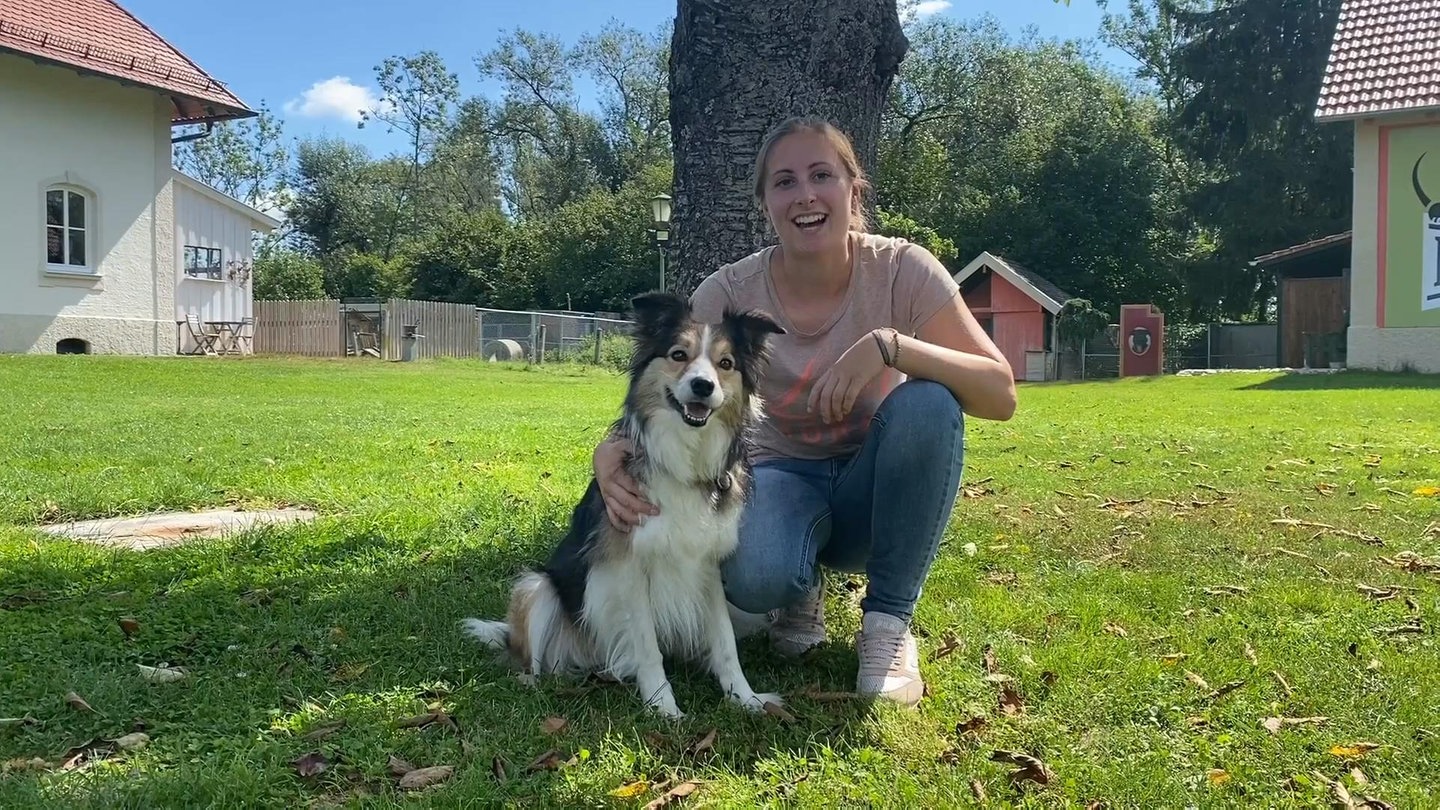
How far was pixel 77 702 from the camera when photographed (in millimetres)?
2684

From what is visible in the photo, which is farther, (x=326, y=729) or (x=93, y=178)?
(x=93, y=178)

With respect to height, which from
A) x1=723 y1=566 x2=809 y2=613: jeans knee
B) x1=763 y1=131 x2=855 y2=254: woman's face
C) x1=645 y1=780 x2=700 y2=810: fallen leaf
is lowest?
x1=645 y1=780 x2=700 y2=810: fallen leaf

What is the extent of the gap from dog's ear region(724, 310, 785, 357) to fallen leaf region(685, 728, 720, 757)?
1119mm

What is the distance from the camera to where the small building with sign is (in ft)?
54.8

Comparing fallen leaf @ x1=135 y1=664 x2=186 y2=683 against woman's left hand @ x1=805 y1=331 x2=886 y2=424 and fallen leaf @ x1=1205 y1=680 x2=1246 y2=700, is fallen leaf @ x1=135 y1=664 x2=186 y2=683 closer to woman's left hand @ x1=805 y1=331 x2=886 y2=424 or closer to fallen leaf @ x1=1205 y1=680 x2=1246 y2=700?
woman's left hand @ x1=805 y1=331 x2=886 y2=424

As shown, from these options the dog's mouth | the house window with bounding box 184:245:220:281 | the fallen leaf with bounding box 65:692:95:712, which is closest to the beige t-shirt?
the dog's mouth

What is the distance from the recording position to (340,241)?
45.3 metres

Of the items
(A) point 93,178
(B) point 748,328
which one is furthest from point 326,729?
(A) point 93,178

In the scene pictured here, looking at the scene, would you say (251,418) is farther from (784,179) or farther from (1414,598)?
(1414,598)

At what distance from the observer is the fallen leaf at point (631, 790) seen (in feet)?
7.44

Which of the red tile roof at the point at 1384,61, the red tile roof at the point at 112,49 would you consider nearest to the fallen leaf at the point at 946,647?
the red tile roof at the point at 1384,61

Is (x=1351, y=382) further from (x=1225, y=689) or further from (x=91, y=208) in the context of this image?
(x=91, y=208)

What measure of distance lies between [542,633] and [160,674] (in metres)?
1.18

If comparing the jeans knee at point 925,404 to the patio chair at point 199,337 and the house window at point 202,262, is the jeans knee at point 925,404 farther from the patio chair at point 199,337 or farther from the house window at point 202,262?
the house window at point 202,262
